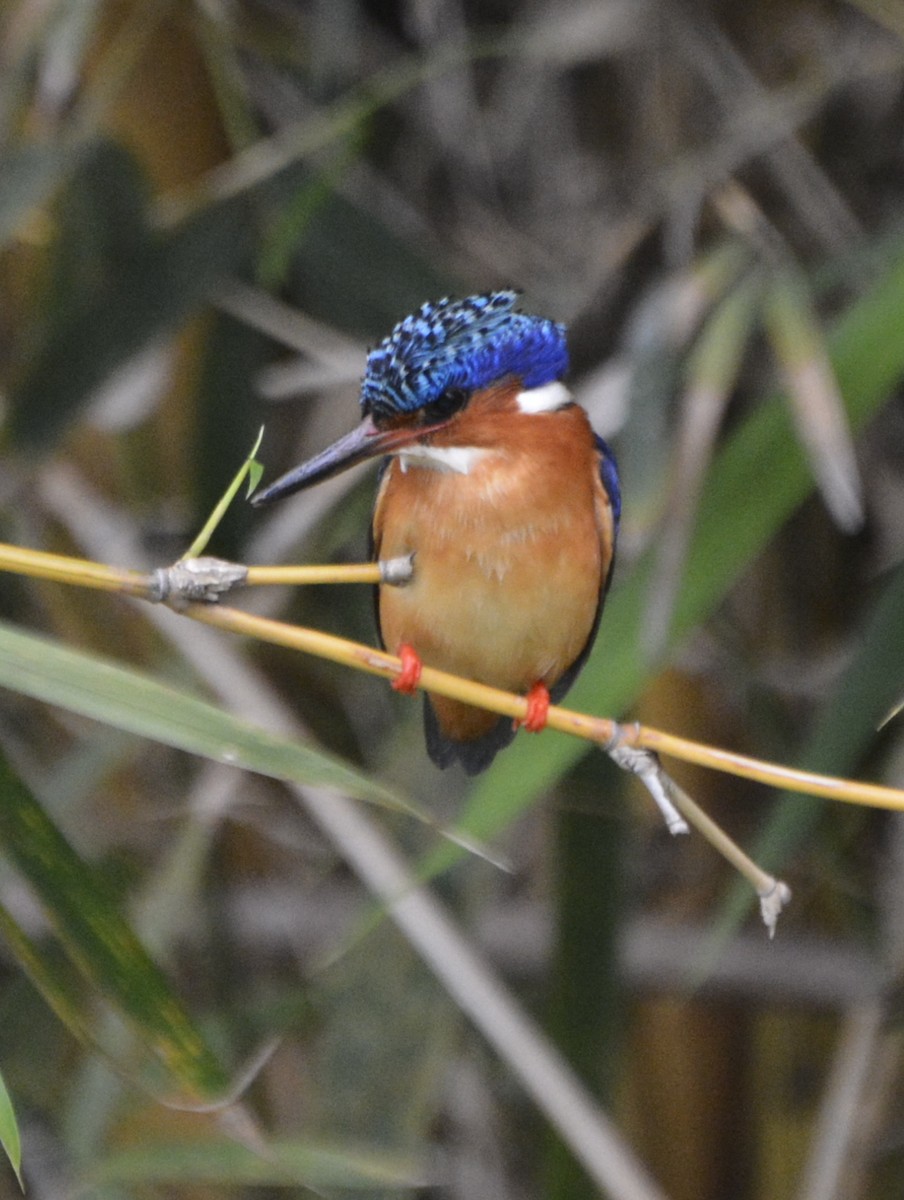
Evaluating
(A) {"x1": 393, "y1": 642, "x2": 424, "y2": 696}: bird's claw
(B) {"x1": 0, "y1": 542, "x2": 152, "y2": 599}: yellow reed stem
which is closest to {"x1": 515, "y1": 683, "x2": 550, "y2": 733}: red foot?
(A) {"x1": 393, "y1": 642, "x2": 424, "y2": 696}: bird's claw

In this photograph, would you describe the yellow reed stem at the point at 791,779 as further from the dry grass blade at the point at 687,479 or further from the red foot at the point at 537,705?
the dry grass blade at the point at 687,479

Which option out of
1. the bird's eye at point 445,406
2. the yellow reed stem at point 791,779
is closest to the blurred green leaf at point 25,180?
the bird's eye at point 445,406

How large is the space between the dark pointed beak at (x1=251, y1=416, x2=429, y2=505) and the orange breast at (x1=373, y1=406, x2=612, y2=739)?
110 millimetres

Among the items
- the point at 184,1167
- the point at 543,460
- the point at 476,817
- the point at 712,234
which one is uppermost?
the point at 712,234

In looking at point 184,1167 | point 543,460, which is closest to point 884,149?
point 543,460

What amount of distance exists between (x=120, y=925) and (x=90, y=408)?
111 cm

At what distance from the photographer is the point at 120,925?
104 centimetres

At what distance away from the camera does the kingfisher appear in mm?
1365

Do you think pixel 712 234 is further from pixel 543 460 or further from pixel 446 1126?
pixel 446 1126

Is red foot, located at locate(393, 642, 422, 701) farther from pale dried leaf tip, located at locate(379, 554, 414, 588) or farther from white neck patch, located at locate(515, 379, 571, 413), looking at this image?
white neck patch, located at locate(515, 379, 571, 413)

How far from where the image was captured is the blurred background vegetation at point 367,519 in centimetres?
167

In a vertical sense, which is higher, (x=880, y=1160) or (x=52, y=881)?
(x=52, y=881)

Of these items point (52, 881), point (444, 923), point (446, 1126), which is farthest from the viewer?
point (446, 1126)

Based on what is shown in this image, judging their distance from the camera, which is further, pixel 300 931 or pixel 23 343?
pixel 300 931
